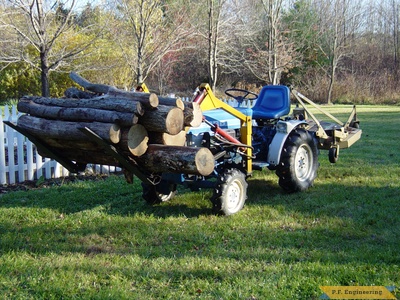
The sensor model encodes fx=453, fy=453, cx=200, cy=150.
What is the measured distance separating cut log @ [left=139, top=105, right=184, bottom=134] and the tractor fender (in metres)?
2.35

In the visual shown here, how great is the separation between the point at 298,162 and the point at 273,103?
107 cm

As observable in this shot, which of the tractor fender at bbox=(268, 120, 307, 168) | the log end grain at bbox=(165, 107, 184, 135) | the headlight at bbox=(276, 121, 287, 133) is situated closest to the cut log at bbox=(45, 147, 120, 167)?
the log end grain at bbox=(165, 107, 184, 135)

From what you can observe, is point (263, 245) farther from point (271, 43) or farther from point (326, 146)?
Result: point (271, 43)

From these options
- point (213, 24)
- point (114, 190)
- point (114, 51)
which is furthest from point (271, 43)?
point (114, 190)

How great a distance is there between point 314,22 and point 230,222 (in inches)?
1287

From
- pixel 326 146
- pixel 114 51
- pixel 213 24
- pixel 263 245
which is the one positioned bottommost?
pixel 263 245

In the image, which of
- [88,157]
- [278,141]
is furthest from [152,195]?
[278,141]

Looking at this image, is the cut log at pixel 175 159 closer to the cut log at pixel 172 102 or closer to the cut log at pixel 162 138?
the cut log at pixel 162 138

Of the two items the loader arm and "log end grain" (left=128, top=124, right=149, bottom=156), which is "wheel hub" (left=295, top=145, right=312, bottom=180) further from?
"log end grain" (left=128, top=124, right=149, bottom=156)

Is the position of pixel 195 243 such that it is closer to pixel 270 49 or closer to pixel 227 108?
pixel 227 108

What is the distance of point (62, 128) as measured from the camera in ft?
15.9

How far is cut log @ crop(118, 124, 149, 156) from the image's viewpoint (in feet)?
15.3

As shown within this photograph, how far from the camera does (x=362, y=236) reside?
509 cm

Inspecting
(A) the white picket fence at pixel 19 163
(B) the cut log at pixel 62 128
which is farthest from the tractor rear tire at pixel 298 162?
(A) the white picket fence at pixel 19 163
